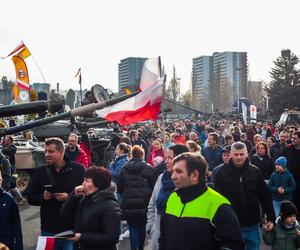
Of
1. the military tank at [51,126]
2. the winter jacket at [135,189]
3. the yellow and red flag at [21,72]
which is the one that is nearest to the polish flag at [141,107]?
the military tank at [51,126]

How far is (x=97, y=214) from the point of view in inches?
174

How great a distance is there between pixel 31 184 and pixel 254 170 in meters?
2.56

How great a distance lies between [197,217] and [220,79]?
3811 inches

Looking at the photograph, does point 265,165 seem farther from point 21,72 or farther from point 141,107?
point 21,72

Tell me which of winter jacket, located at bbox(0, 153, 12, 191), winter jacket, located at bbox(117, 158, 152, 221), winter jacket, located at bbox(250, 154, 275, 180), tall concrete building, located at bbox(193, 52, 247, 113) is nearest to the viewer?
winter jacket, located at bbox(117, 158, 152, 221)

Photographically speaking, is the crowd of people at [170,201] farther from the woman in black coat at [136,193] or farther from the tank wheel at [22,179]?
the tank wheel at [22,179]

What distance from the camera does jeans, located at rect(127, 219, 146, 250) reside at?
7188mm

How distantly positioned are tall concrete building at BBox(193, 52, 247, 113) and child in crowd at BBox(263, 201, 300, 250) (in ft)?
229

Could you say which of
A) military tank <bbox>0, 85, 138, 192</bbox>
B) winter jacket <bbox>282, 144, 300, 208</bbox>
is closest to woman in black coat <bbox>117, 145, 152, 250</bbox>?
military tank <bbox>0, 85, 138, 192</bbox>

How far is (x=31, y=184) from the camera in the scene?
18.5ft

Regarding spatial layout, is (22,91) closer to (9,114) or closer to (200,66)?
(9,114)

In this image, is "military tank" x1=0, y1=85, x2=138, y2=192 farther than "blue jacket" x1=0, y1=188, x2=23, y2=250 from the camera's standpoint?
Yes

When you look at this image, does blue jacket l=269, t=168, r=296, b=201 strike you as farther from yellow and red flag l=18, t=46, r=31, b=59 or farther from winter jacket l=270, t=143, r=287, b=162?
yellow and red flag l=18, t=46, r=31, b=59

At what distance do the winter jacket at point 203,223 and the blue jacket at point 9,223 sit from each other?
1838mm
